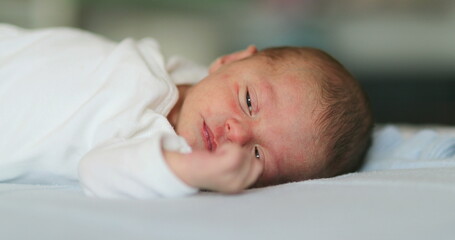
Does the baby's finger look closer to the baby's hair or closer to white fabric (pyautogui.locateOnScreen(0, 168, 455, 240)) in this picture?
white fabric (pyautogui.locateOnScreen(0, 168, 455, 240))

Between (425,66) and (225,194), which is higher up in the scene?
(225,194)

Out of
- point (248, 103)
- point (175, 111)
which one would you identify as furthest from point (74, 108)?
point (248, 103)

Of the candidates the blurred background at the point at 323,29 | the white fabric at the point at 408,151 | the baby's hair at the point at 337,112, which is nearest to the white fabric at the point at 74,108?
the baby's hair at the point at 337,112

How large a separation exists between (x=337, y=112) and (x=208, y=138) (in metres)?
0.26

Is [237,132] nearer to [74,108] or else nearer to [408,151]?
[74,108]

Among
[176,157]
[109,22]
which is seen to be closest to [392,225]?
[176,157]

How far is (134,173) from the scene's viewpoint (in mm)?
729

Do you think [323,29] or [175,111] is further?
[323,29]

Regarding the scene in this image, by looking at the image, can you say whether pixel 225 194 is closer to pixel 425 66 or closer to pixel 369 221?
pixel 369 221

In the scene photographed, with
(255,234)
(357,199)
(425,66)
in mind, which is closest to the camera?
(255,234)

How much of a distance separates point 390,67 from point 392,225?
2889mm

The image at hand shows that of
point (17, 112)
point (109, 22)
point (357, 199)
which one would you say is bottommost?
point (109, 22)

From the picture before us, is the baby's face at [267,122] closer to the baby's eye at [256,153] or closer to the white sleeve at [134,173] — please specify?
the baby's eye at [256,153]

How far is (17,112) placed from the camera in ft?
3.22
